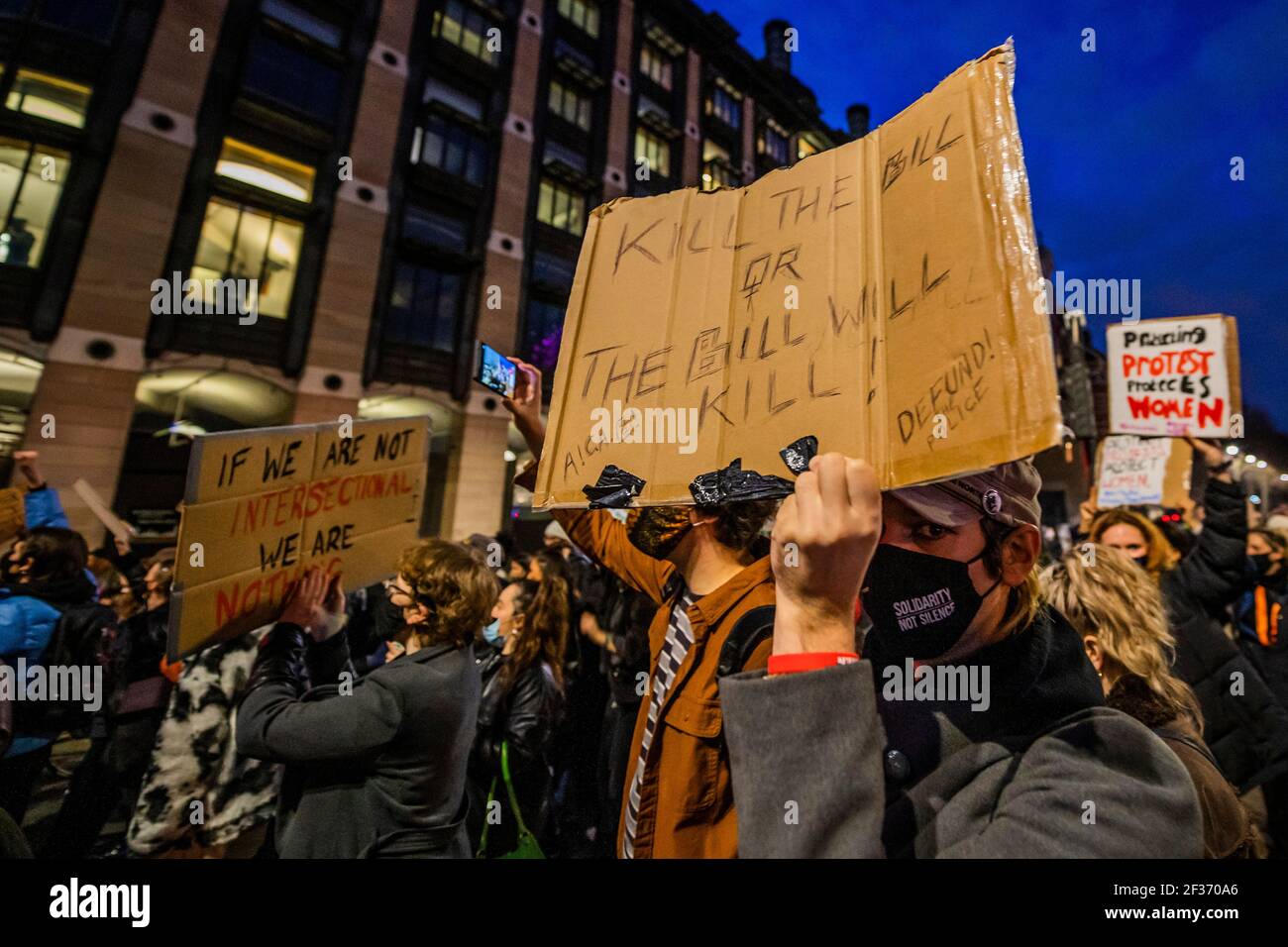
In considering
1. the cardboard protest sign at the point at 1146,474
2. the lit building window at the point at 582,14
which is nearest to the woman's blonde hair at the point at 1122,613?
the cardboard protest sign at the point at 1146,474

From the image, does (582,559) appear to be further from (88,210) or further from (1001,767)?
(88,210)

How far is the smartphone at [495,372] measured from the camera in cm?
212

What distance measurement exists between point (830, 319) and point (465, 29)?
20.5 meters

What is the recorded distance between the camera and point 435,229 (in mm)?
15430

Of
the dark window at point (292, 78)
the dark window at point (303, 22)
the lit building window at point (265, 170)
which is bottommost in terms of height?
the lit building window at point (265, 170)

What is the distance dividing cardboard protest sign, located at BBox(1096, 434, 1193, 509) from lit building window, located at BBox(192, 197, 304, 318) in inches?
606

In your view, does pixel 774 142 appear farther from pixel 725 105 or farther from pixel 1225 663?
pixel 1225 663

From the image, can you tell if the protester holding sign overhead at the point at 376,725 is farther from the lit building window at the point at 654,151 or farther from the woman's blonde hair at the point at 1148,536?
the lit building window at the point at 654,151

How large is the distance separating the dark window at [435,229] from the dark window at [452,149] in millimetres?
1289

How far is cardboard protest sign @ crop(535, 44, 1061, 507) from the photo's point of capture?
911 millimetres

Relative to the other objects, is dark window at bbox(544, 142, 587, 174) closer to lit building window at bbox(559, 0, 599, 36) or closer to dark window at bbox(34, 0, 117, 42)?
lit building window at bbox(559, 0, 599, 36)

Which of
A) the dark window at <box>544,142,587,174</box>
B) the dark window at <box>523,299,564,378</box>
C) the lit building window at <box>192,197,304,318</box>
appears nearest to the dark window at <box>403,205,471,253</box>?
the dark window at <box>523,299,564,378</box>

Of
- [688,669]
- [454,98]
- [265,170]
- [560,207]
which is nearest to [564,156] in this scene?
[560,207]
